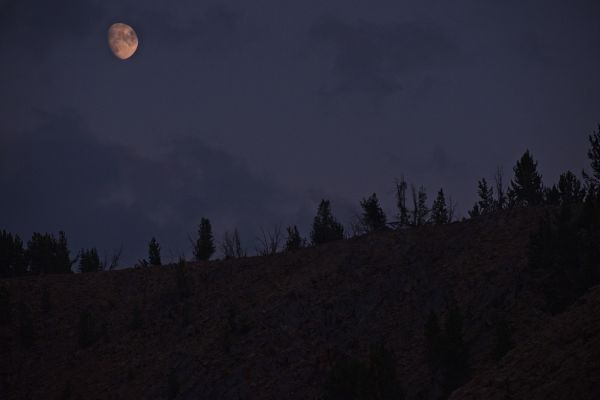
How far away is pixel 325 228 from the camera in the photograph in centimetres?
5019

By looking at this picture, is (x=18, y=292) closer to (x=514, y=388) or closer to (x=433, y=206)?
(x=433, y=206)

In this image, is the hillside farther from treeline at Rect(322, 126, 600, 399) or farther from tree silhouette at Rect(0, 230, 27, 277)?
tree silhouette at Rect(0, 230, 27, 277)

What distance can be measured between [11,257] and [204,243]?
17.7m

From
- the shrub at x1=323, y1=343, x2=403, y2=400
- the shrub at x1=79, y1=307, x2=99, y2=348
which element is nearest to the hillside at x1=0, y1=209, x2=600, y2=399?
the shrub at x1=79, y1=307, x2=99, y2=348

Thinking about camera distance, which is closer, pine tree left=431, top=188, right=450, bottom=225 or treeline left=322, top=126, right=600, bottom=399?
treeline left=322, top=126, right=600, bottom=399

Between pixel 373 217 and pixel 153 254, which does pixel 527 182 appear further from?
pixel 153 254

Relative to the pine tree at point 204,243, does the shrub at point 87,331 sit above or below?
below

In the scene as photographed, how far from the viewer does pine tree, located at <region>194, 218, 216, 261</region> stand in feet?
173

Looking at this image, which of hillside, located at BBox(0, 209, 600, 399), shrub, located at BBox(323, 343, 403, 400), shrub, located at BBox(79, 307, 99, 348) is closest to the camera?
shrub, located at BBox(323, 343, 403, 400)

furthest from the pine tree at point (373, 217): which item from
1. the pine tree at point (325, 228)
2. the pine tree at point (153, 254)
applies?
the pine tree at point (153, 254)

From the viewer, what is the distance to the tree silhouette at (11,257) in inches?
2078

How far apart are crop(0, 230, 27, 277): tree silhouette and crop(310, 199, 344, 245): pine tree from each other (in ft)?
88.8

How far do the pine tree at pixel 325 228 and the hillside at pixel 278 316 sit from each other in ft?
18.2

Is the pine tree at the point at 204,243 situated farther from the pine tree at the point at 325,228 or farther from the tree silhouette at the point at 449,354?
the tree silhouette at the point at 449,354
